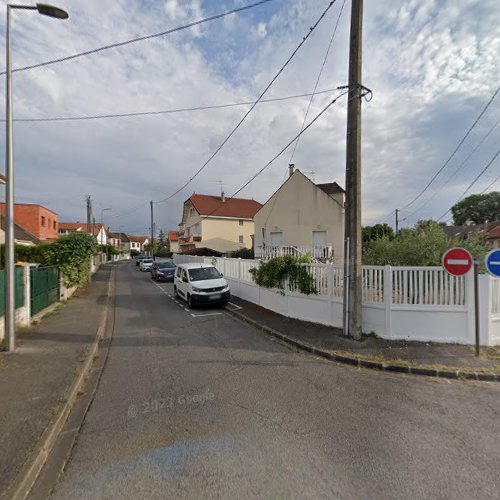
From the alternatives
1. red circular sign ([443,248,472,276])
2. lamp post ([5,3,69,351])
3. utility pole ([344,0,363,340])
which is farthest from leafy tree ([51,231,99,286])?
red circular sign ([443,248,472,276])

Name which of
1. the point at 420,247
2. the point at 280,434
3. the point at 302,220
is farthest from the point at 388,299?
the point at 302,220

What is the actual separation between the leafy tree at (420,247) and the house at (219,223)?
2423cm

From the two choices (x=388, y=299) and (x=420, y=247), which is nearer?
(x=388, y=299)

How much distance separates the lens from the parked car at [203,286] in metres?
11.7

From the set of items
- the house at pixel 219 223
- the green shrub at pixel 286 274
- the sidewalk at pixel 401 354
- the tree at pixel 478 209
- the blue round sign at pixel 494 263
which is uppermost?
the tree at pixel 478 209

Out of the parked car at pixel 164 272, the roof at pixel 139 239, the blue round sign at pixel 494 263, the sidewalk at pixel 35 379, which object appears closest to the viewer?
the sidewalk at pixel 35 379

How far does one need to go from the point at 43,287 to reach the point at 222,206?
89.0 ft

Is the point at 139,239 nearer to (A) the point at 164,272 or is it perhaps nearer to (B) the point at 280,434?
(A) the point at 164,272

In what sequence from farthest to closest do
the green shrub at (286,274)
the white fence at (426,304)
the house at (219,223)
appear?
the house at (219,223), the green shrub at (286,274), the white fence at (426,304)

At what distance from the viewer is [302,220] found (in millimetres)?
22578

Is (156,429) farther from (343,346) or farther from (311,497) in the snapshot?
(343,346)

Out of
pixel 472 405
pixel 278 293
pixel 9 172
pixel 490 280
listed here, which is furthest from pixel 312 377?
pixel 9 172

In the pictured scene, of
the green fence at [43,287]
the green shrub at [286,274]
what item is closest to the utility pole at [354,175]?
the green shrub at [286,274]

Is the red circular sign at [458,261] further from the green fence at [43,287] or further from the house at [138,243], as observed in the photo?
the house at [138,243]
